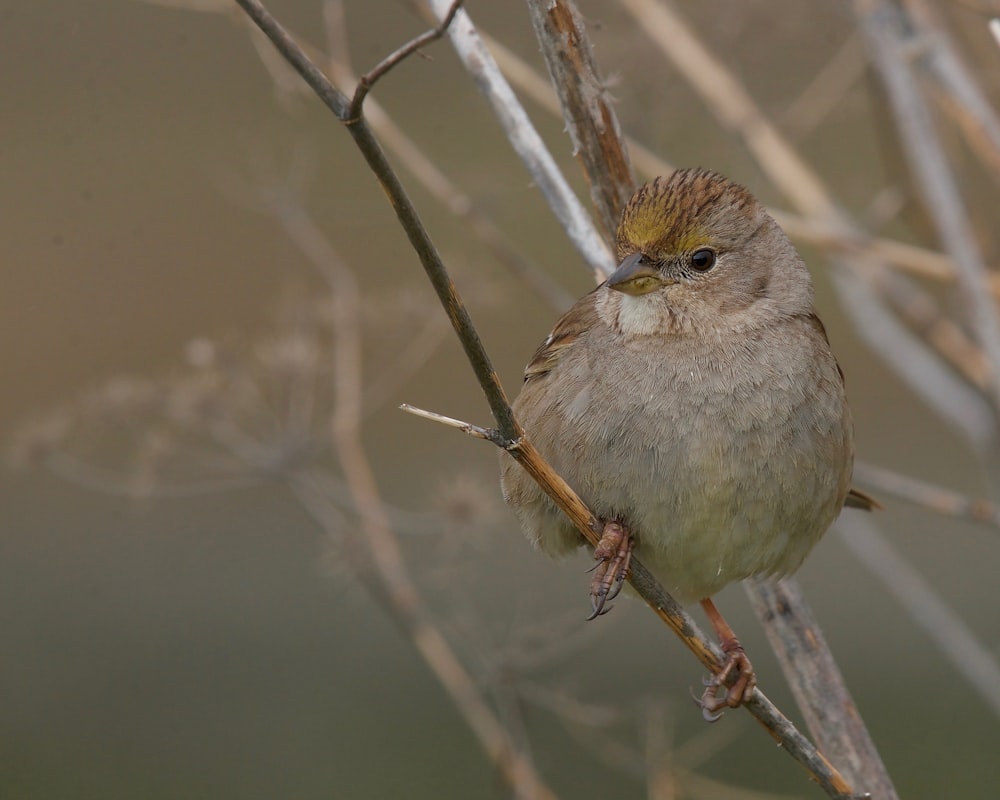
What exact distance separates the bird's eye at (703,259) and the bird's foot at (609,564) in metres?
0.67

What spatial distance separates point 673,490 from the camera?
128 inches

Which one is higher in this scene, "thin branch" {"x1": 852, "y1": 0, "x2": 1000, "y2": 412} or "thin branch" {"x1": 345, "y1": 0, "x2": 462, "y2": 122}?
"thin branch" {"x1": 345, "y1": 0, "x2": 462, "y2": 122}

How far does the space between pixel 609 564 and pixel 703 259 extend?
794 millimetres

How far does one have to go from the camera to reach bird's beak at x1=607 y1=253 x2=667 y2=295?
3.37 meters

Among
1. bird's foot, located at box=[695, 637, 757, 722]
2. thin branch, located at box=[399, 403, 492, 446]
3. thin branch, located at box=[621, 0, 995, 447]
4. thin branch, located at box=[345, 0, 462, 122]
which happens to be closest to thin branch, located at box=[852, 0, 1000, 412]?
thin branch, located at box=[621, 0, 995, 447]

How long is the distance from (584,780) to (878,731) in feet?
6.07

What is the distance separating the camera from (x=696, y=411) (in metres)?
3.30

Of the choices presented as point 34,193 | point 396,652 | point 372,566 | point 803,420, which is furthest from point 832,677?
point 34,193

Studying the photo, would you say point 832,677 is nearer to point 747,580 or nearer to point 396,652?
point 747,580

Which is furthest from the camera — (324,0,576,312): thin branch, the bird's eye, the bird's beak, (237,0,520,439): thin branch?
(324,0,576,312): thin branch

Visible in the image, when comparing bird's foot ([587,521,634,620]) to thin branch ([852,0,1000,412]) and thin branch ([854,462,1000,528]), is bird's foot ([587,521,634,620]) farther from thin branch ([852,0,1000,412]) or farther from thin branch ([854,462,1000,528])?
thin branch ([852,0,1000,412])

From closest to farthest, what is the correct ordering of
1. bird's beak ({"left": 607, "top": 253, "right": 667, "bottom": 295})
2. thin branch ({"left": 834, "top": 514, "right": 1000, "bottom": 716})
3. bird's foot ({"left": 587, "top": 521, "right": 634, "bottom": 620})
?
bird's foot ({"left": 587, "top": 521, "right": 634, "bottom": 620})
bird's beak ({"left": 607, "top": 253, "right": 667, "bottom": 295})
thin branch ({"left": 834, "top": 514, "right": 1000, "bottom": 716})

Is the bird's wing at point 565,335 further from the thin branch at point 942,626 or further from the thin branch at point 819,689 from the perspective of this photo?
the thin branch at point 942,626

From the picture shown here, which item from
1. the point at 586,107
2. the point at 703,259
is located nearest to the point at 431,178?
the point at 586,107
